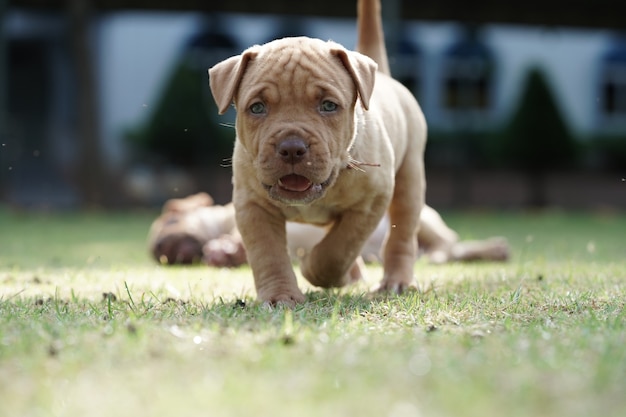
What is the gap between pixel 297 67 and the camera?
3.62 metres

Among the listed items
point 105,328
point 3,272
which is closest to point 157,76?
point 3,272

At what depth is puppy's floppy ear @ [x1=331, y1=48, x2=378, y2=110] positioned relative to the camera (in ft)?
12.2

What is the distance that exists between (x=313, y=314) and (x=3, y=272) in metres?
2.76

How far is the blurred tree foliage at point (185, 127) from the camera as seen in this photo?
1541 cm

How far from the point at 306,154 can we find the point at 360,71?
55 centimetres

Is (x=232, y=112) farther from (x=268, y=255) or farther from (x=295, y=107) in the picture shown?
(x=295, y=107)

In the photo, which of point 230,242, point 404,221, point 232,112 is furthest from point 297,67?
point 232,112

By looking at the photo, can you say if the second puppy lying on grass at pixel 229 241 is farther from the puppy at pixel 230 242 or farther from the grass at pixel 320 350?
the grass at pixel 320 350

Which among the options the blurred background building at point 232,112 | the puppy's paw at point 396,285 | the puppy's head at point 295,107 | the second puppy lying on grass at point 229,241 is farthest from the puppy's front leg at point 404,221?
the blurred background building at point 232,112

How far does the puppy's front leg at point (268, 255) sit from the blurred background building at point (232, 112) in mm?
8645

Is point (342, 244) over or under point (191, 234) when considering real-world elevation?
over

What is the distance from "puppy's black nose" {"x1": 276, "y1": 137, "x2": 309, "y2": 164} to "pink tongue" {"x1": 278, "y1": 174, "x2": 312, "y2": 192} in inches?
5.0

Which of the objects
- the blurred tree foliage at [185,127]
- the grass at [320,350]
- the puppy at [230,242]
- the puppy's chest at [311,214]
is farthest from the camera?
the blurred tree foliage at [185,127]

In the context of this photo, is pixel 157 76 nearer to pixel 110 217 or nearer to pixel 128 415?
pixel 110 217
